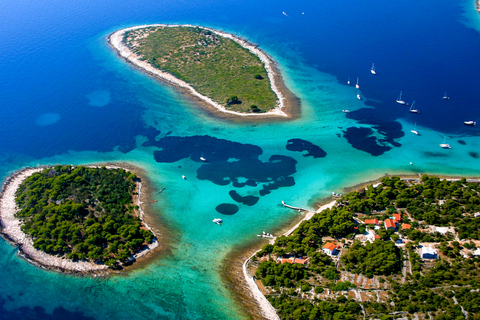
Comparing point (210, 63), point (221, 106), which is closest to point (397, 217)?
point (221, 106)

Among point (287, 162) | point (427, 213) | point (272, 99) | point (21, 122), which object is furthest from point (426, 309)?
point (21, 122)

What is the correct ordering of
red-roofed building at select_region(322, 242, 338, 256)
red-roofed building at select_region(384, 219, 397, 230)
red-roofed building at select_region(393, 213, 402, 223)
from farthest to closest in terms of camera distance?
red-roofed building at select_region(393, 213, 402, 223) < red-roofed building at select_region(384, 219, 397, 230) < red-roofed building at select_region(322, 242, 338, 256)

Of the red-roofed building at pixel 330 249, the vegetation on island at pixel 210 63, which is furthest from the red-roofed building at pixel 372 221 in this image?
the vegetation on island at pixel 210 63

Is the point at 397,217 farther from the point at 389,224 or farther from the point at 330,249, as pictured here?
the point at 330,249

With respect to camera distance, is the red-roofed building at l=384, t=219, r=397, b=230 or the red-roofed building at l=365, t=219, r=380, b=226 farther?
the red-roofed building at l=365, t=219, r=380, b=226

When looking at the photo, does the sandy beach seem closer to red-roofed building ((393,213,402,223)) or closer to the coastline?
red-roofed building ((393,213,402,223))

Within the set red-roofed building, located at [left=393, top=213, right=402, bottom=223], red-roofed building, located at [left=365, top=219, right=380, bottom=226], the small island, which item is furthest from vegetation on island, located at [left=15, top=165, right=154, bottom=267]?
red-roofed building, located at [left=393, top=213, right=402, bottom=223]
